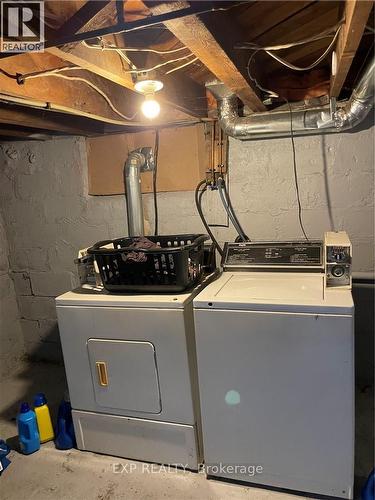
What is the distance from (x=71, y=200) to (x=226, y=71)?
5.82ft

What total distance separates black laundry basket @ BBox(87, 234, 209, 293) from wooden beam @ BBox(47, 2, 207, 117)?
0.78 meters

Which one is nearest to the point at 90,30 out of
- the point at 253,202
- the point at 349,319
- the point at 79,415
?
the point at 349,319

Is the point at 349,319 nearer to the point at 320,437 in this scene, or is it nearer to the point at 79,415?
the point at 320,437

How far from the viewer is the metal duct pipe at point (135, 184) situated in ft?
8.29

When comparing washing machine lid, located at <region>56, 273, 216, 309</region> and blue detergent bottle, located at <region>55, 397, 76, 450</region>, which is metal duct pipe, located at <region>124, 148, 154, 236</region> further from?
blue detergent bottle, located at <region>55, 397, 76, 450</region>

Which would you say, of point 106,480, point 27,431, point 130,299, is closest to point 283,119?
point 130,299

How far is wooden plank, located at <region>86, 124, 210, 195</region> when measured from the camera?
251 centimetres

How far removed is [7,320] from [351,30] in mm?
3102

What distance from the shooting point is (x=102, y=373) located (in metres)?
1.91

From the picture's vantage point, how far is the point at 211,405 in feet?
5.70

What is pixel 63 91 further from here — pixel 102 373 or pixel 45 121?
pixel 102 373

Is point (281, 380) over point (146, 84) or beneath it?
beneath

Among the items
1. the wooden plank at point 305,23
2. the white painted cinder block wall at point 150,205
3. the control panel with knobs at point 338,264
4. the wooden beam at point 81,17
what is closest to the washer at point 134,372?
the control panel with knobs at point 338,264

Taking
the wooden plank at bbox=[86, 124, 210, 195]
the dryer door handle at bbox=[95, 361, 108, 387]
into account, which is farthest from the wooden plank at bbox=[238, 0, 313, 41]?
the dryer door handle at bbox=[95, 361, 108, 387]
